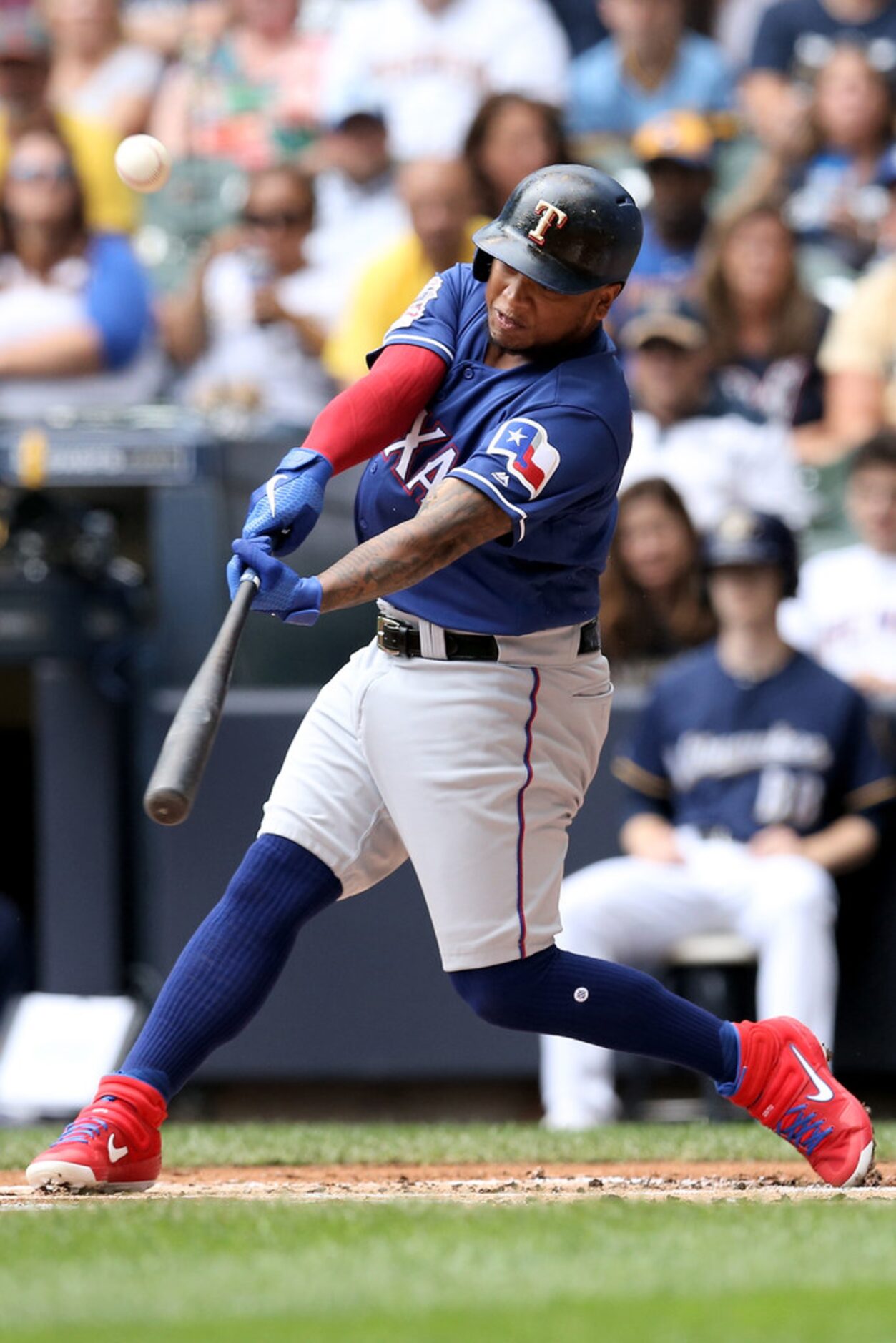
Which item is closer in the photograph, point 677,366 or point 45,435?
point 45,435

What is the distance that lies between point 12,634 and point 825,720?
8.16 feet

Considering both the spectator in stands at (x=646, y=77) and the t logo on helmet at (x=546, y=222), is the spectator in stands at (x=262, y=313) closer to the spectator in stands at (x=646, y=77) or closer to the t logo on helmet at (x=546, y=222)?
the spectator in stands at (x=646, y=77)

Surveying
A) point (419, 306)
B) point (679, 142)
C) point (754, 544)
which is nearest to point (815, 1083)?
point (419, 306)

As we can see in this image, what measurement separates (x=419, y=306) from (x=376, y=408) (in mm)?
258

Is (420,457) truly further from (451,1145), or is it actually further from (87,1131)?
(451,1145)

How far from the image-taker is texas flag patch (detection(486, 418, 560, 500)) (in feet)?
9.84

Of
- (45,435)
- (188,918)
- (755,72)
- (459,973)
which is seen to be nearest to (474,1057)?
(188,918)

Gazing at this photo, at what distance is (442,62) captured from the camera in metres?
7.88

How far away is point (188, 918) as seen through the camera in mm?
6047

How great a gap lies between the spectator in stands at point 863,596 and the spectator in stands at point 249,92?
9.64 ft

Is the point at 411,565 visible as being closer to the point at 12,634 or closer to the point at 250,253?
the point at 12,634

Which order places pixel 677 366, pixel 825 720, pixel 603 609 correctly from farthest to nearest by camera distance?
pixel 677 366 < pixel 603 609 < pixel 825 720

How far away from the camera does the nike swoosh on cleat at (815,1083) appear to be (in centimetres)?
337

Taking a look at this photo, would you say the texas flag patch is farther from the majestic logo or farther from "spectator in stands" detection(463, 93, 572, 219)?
"spectator in stands" detection(463, 93, 572, 219)
